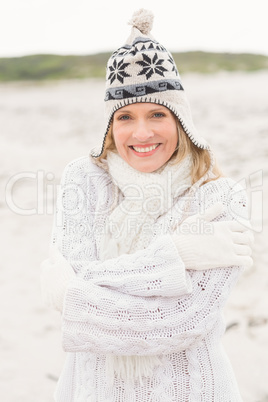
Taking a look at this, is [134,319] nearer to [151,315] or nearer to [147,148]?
[151,315]

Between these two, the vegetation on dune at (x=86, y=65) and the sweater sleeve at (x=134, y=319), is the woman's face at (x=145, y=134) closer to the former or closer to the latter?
the sweater sleeve at (x=134, y=319)

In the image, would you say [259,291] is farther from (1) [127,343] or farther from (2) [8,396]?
(1) [127,343]

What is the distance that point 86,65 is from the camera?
32.6 meters

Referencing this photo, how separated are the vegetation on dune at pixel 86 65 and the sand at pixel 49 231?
563 inches

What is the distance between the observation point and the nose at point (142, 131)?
5.56 feet

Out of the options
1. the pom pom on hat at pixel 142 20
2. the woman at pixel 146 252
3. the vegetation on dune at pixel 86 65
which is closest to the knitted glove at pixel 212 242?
the woman at pixel 146 252

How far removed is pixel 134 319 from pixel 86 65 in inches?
1298

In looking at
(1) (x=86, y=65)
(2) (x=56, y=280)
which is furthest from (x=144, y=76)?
(1) (x=86, y=65)

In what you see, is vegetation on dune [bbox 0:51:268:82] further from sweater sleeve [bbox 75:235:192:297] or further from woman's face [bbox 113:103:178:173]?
sweater sleeve [bbox 75:235:192:297]

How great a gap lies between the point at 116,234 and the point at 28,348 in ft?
6.19

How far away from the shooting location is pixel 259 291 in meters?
3.61

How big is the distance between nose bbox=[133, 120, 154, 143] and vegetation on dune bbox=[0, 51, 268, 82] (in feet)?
81.7

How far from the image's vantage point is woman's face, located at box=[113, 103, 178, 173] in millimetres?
1716

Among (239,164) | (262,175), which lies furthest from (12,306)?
(239,164)
